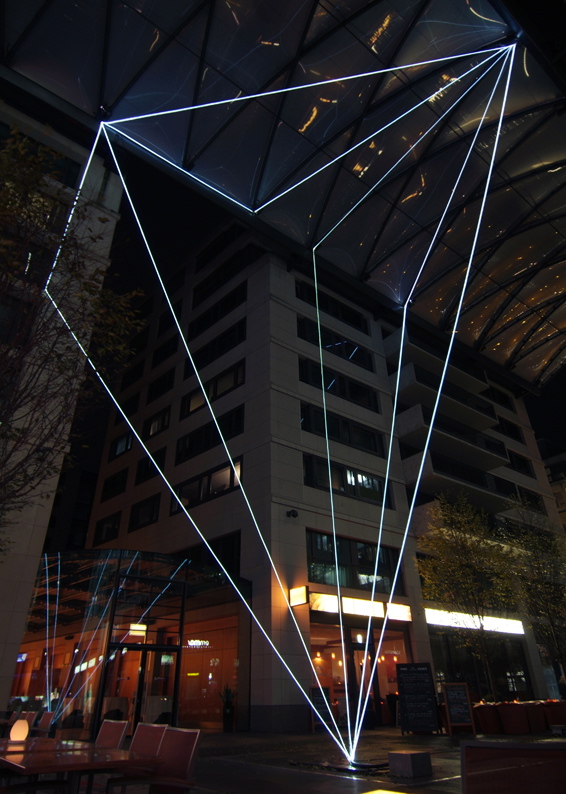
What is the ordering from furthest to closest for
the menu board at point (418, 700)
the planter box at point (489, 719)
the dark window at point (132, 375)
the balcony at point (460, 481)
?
the dark window at point (132, 375)
the balcony at point (460, 481)
the planter box at point (489, 719)
the menu board at point (418, 700)

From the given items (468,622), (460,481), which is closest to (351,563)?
(468,622)

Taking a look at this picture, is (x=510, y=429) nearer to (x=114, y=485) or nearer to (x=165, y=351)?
(x=165, y=351)

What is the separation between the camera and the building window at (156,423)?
3028cm

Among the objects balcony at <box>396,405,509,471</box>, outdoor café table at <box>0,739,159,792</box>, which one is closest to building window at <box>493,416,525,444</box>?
balcony at <box>396,405,509,471</box>

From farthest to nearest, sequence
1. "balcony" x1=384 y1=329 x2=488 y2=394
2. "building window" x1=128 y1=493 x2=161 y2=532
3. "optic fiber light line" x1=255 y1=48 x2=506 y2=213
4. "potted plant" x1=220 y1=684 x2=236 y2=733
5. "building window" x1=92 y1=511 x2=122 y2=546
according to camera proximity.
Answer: "balcony" x1=384 y1=329 x2=488 y2=394
"building window" x1=92 y1=511 x2=122 y2=546
"building window" x1=128 y1=493 x2=161 y2=532
"optic fiber light line" x1=255 y1=48 x2=506 y2=213
"potted plant" x1=220 y1=684 x2=236 y2=733

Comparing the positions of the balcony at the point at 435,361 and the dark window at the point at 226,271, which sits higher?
the dark window at the point at 226,271

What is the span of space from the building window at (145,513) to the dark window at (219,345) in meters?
7.49

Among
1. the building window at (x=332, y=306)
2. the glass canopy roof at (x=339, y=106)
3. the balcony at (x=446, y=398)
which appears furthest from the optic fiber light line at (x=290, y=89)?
the balcony at (x=446, y=398)

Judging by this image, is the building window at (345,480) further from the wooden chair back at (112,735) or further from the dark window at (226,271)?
the wooden chair back at (112,735)

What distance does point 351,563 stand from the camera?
74.2ft

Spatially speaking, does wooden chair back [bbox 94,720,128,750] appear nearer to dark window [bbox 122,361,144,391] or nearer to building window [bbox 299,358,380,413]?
building window [bbox 299,358,380,413]

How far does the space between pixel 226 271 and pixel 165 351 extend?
7.15 metres

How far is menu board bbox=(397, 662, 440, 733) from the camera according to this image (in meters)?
15.2

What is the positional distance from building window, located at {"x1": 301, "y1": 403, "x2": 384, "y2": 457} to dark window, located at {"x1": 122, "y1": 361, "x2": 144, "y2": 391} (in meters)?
16.0
